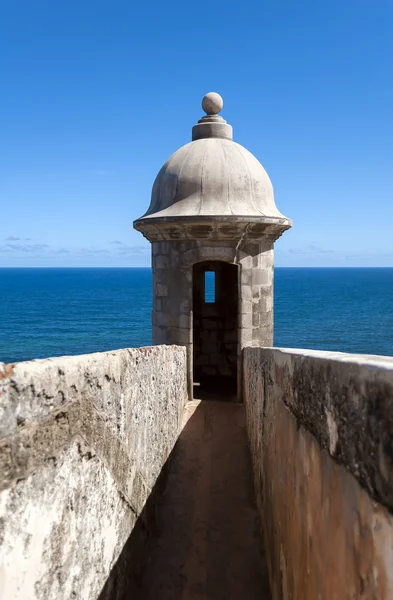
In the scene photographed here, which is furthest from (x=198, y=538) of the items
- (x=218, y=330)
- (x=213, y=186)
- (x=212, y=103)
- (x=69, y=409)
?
(x=218, y=330)

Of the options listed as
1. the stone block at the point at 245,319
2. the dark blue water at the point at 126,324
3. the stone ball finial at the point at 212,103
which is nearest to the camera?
the stone block at the point at 245,319

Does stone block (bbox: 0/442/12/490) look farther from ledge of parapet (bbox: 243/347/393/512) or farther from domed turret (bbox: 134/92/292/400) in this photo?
domed turret (bbox: 134/92/292/400)

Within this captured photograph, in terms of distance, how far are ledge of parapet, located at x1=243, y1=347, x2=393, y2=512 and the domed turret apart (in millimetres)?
6403

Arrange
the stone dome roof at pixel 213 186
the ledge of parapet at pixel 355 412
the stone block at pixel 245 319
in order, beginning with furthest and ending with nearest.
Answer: the stone block at pixel 245 319, the stone dome roof at pixel 213 186, the ledge of parapet at pixel 355 412

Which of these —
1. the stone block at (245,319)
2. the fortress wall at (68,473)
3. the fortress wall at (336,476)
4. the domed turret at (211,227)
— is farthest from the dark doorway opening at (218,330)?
the fortress wall at (336,476)

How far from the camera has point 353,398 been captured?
4.35 ft

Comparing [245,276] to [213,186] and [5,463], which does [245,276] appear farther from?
[5,463]

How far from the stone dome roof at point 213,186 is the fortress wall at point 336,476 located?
5797 mm

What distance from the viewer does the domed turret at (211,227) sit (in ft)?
27.2

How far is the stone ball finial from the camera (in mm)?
9117

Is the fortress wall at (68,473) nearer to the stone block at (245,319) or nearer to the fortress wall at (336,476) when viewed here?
the fortress wall at (336,476)

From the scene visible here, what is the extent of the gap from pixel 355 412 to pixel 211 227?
7.03 m

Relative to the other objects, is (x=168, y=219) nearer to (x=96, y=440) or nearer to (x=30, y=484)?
(x=96, y=440)

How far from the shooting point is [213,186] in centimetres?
839
